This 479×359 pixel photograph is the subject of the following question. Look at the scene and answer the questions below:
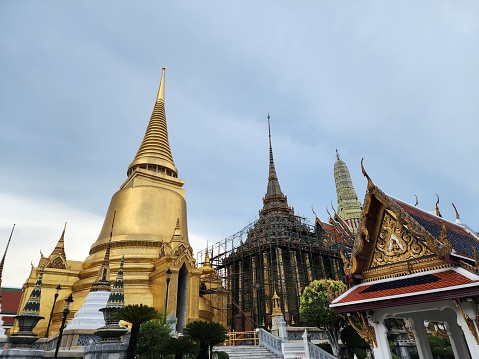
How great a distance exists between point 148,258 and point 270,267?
9.64 m

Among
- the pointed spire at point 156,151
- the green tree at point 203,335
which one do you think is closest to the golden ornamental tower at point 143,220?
the pointed spire at point 156,151

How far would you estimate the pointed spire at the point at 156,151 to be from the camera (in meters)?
24.0

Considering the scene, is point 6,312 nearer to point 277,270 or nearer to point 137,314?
point 277,270

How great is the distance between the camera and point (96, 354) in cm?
609

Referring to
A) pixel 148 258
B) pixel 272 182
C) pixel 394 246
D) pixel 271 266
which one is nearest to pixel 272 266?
pixel 271 266

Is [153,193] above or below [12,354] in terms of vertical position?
above

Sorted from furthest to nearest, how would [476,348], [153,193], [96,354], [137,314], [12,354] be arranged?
[153,193], [12,354], [137,314], [96,354], [476,348]

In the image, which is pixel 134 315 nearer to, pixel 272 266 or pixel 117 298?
pixel 117 298

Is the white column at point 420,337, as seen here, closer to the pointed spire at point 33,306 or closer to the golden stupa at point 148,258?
the pointed spire at point 33,306

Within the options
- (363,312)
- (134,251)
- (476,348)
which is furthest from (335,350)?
(134,251)

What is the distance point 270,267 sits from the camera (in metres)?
24.1

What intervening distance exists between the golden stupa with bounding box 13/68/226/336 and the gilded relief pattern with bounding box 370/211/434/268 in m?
11.5

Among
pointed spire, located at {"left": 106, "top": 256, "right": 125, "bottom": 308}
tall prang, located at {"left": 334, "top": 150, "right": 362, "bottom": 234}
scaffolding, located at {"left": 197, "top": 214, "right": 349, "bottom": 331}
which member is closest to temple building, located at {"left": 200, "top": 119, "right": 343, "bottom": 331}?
scaffolding, located at {"left": 197, "top": 214, "right": 349, "bottom": 331}

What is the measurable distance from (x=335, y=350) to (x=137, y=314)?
8.44m
